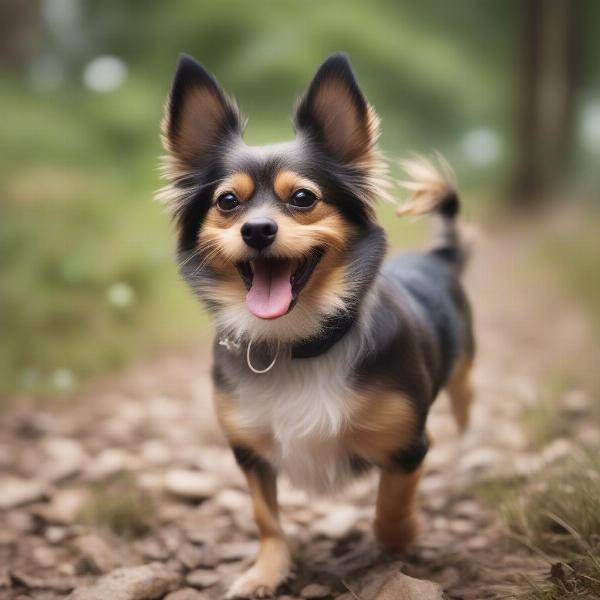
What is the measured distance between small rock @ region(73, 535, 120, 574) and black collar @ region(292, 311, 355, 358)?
4.11 feet

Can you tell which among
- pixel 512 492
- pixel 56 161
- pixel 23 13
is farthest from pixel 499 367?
pixel 23 13

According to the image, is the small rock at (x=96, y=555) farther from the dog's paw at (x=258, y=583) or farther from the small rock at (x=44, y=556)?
the dog's paw at (x=258, y=583)

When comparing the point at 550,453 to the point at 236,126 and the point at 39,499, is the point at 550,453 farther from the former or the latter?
the point at 39,499

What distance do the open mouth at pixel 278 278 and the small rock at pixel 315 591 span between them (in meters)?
1.07

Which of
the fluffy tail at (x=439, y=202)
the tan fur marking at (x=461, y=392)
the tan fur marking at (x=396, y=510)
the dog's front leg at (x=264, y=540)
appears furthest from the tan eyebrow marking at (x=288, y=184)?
the tan fur marking at (x=461, y=392)

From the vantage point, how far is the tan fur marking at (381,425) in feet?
8.68

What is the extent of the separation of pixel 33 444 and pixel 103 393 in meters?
0.80

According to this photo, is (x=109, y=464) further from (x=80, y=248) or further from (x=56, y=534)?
(x=80, y=248)

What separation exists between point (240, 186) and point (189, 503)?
5.89 feet

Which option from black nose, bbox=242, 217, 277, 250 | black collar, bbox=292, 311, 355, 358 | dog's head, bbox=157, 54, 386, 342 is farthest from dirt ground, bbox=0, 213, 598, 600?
black nose, bbox=242, 217, 277, 250

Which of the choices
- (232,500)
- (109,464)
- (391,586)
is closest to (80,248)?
(109,464)

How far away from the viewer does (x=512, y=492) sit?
3281mm

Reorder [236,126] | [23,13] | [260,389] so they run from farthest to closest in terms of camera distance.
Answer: [23,13], [236,126], [260,389]

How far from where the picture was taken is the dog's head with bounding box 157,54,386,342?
8.62 feet
